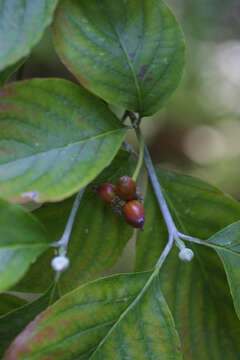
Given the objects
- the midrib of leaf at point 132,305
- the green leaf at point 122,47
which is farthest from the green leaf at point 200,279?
the green leaf at point 122,47

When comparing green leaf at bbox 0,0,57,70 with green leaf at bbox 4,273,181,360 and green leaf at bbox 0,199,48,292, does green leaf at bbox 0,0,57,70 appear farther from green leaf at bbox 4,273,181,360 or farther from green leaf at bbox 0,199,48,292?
green leaf at bbox 4,273,181,360

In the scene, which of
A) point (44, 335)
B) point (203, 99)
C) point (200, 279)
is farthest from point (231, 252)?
point (203, 99)

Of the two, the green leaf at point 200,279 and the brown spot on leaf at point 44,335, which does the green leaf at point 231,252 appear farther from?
the brown spot on leaf at point 44,335

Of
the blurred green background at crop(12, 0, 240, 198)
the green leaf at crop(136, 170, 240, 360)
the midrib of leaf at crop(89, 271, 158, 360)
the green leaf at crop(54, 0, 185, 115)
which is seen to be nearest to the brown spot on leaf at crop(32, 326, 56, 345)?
the midrib of leaf at crop(89, 271, 158, 360)

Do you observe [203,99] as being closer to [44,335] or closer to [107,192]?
[107,192]

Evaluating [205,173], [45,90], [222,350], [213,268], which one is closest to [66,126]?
[45,90]

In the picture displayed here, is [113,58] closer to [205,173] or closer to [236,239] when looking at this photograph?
[236,239]

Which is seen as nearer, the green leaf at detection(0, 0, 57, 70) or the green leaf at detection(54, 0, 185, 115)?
the green leaf at detection(0, 0, 57, 70)
